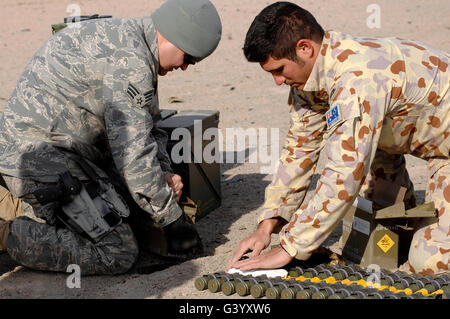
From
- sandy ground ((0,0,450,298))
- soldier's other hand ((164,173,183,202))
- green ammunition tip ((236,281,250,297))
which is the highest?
soldier's other hand ((164,173,183,202))

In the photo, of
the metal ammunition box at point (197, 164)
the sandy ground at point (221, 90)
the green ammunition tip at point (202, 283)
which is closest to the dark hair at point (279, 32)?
the green ammunition tip at point (202, 283)

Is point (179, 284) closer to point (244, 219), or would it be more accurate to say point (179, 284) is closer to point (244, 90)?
point (244, 219)

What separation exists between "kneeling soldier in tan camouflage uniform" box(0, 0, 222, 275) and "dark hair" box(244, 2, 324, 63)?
2.49 ft

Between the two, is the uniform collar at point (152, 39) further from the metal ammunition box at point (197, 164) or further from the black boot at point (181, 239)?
the black boot at point (181, 239)

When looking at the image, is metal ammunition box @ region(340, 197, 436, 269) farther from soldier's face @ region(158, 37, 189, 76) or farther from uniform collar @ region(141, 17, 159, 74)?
uniform collar @ region(141, 17, 159, 74)

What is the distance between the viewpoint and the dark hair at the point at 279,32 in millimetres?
4043

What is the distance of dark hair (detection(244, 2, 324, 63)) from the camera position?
4043mm

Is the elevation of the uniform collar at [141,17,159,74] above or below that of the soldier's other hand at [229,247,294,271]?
above

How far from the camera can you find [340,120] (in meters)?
3.99

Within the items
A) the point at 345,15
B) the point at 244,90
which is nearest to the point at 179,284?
the point at 244,90

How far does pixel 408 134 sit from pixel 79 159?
2.28 metres

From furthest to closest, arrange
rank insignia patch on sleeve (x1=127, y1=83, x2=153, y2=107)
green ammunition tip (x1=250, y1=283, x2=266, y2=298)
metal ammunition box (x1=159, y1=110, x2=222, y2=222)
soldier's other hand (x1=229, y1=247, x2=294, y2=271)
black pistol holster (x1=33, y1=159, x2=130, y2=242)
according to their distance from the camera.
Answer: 1. metal ammunition box (x1=159, y1=110, x2=222, y2=222)
2. black pistol holster (x1=33, y1=159, x2=130, y2=242)
3. rank insignia patch on sleeve (x1=127, y1=83, x2=153, y2=107)
4. soldier's other hand (x1=229, y1=247, x2=294, y2=271)
5. green ammunition tip (x1=250, y1=283, x2=266, y2=298)

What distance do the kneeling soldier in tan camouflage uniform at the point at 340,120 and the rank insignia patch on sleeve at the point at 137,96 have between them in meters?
0.81

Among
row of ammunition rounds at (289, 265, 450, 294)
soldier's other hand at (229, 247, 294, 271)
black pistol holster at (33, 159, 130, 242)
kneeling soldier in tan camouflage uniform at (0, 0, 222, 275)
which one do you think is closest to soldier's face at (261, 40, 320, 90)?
kneeling soldier in tan camouflage uniform at (0, 0, 222, 275)
